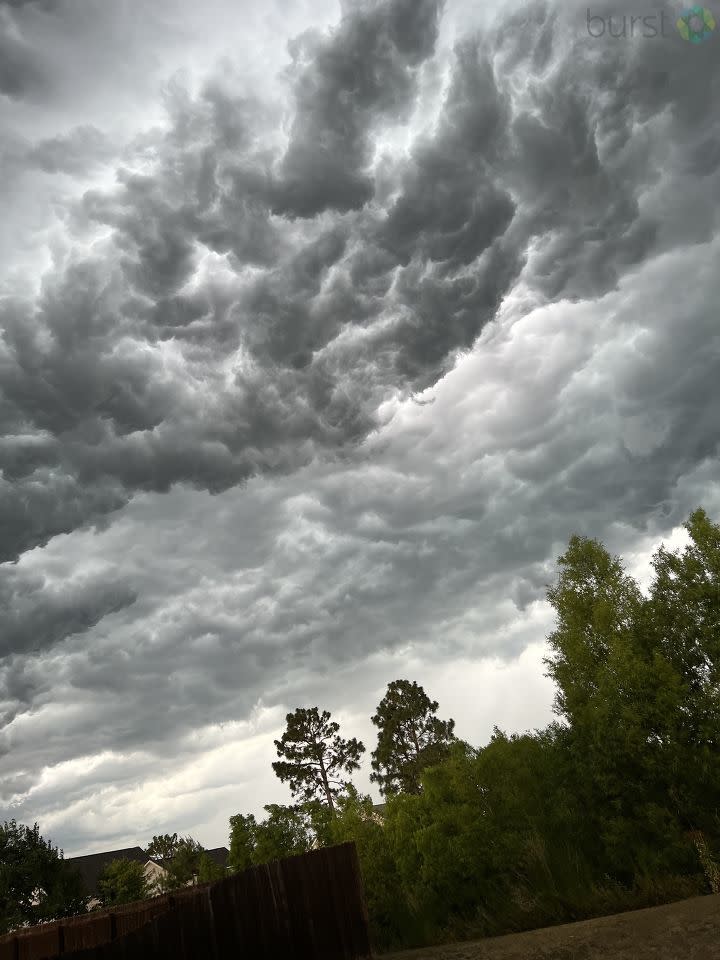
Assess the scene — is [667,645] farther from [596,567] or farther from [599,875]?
[599,875]

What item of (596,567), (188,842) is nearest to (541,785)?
(596,567)

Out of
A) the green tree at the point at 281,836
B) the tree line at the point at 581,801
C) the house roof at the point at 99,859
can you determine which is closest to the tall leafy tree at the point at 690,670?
the tree line at the point at 581,801

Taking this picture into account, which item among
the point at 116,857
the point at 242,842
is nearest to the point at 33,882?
the point at 242,842

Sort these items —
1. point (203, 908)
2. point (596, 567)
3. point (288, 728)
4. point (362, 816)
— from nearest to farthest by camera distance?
point (203, 908) < point (362, 816) < point (596, 567) < point (288, 728)

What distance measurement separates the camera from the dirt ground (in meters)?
11.3

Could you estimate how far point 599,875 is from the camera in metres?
17.3

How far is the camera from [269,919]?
12102 mm

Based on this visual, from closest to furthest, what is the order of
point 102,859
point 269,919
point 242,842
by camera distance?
1. point 269,919
2. point 242,842
3. point 102,859

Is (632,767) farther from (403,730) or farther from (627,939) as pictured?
(403,730)

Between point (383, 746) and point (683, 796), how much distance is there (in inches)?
1782

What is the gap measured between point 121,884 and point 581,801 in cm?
3971

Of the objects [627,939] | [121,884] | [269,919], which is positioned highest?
[121,884]

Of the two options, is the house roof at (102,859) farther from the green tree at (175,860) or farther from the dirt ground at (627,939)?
the dirt ground at (627,939)

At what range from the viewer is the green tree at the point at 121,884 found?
46.2m
